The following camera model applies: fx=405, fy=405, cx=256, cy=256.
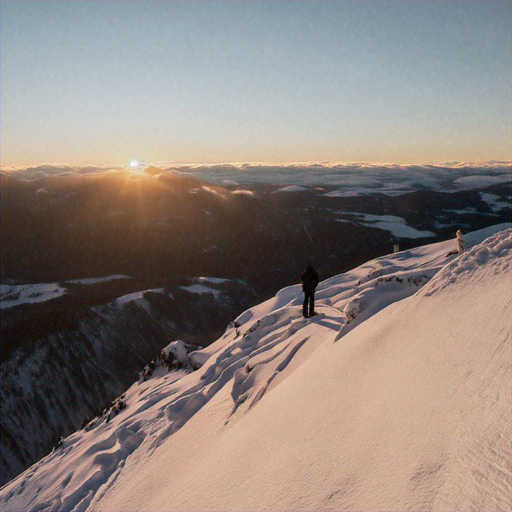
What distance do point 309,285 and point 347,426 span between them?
8473 mm

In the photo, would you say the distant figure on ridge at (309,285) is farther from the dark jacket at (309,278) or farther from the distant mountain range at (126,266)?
the distant mountain range at (126,266)

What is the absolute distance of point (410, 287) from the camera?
11578 millimetres

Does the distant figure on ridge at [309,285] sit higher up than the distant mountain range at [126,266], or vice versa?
the distant figure on ridge at [309,285]

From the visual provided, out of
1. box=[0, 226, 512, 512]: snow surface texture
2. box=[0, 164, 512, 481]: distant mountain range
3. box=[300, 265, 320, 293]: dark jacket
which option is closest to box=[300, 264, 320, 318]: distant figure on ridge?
box=[300, 265, 320, 293]: dark jacket

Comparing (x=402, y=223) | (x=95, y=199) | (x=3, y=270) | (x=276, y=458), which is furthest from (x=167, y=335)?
(x=402, y=223)

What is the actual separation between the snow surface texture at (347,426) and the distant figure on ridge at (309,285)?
50.9 inches

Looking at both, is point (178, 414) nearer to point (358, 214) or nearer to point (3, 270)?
point (3, 270)

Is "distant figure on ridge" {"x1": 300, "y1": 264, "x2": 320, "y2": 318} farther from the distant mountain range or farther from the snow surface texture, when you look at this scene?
the distant mountain range

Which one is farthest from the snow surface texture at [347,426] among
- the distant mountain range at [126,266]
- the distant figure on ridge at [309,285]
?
the distant mountain range at [126,266]

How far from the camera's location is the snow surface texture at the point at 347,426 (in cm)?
361

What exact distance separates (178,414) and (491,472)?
9215 millimetres

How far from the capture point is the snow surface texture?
3613mm

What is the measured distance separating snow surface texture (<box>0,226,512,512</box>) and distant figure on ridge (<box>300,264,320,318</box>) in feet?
4.24

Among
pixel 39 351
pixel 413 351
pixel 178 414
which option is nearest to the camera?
pixel 413 351
